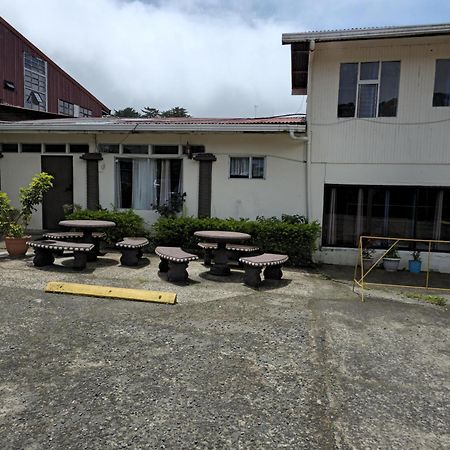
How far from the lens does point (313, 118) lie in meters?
8.93

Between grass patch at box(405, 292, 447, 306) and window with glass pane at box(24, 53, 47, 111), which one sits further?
window with glass pane at box(24, 53, 47, 111)

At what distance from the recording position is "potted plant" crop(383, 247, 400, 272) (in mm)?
8641

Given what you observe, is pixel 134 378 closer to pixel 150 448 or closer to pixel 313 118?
pixel 150 448

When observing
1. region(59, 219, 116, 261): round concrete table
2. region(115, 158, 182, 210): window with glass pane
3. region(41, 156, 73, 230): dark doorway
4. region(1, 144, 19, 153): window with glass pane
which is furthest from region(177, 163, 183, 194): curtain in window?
region(1, 144, 19, 153): window with glass pane

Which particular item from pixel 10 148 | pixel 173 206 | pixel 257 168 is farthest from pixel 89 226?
pixel 10 148

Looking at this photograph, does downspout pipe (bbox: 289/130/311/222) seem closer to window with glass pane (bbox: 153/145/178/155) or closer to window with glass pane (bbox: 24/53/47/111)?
→ window with glass pane (bbox: 153/145/178/155)

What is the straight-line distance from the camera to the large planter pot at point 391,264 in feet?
28.3

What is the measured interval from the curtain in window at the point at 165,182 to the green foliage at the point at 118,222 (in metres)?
1.02

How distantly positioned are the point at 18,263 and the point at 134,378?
17.8 feet

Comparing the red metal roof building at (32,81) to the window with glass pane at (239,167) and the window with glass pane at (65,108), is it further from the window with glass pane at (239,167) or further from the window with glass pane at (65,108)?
the window with glass pane at (239,167)

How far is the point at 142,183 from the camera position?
10.1 m

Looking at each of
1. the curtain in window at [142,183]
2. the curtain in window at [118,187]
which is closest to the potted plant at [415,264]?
the curtain in window at [142,183]

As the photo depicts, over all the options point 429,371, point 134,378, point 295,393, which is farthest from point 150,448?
point 429,371

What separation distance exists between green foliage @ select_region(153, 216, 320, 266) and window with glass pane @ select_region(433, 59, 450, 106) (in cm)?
401
